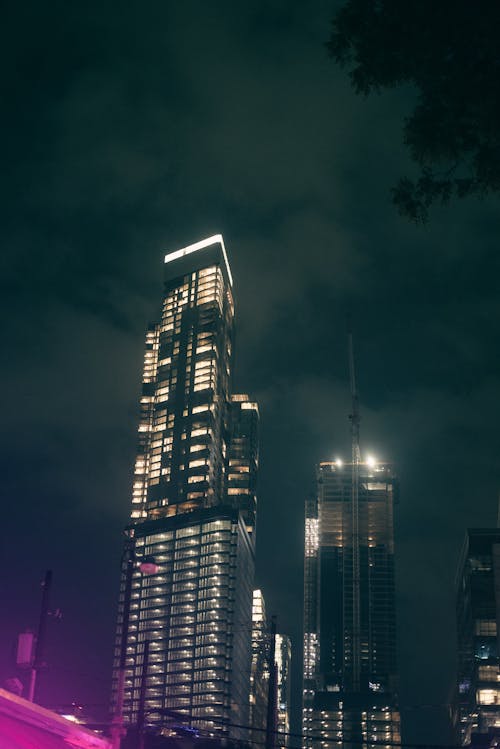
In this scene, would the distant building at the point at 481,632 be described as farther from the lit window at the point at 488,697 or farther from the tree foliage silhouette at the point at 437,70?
the tree foliage silhouette at the point at 437,70

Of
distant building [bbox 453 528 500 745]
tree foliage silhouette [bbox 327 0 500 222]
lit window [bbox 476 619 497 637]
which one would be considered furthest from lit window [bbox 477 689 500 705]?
tree foliage silhouette [bbox 327 0 500 222]

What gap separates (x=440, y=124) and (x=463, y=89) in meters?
0.73

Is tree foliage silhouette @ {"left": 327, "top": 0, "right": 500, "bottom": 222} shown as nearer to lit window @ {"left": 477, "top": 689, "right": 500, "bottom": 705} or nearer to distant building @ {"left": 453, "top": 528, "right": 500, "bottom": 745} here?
distant building @ {"left": 453, "top": 528, "right": 500, "bottom": 745}

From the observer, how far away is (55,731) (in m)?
22.9

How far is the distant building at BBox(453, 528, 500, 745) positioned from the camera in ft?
564

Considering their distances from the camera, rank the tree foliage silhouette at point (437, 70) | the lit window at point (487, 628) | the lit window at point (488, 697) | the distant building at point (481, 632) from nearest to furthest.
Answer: the tree foliage silhouette at point (437, 70) < the lit window at point (488, 697) < the distant building at point (481, 632) < the lit window at point (487, 628)

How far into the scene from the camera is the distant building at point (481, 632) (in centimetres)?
17200

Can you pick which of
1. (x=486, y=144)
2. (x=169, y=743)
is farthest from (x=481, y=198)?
(x=169, y=743)

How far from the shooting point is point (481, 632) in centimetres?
17950

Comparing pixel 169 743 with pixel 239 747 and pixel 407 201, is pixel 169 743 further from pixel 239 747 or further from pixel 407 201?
pixel 407 201

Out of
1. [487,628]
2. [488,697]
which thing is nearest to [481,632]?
[487,628]

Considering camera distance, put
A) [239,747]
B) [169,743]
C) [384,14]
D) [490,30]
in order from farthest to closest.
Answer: [239,747] → [169,743] → [384,14] → [490,30]

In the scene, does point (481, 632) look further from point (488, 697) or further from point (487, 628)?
point (488, 697)

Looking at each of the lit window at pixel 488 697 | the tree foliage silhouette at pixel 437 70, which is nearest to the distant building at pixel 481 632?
the lit window at pixel 488 697
